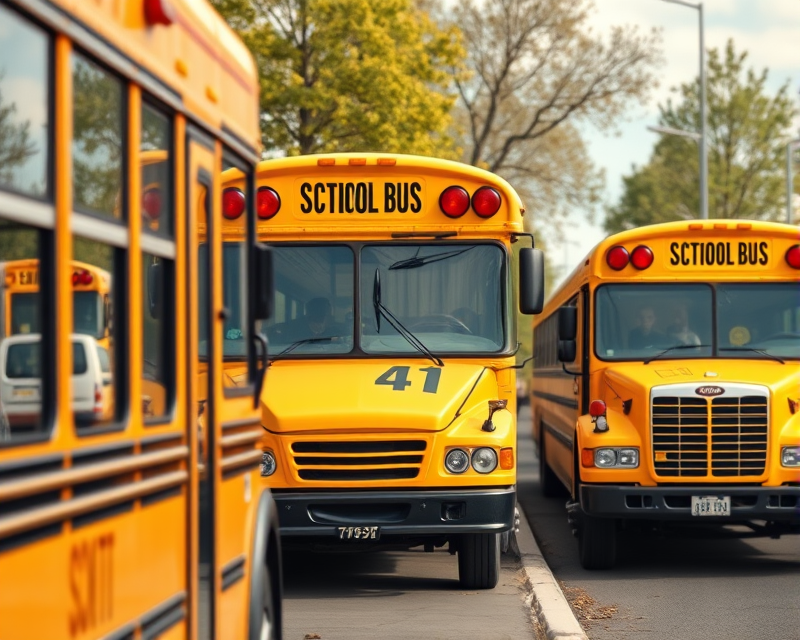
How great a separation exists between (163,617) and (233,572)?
0.88 m

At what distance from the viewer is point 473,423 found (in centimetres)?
935

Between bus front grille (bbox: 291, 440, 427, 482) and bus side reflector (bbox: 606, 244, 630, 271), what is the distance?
312 cm

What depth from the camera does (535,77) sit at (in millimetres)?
38875

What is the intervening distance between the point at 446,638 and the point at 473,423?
181 centimetres

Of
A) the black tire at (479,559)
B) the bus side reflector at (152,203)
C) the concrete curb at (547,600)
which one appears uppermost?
the bus side reflector at (152,203)

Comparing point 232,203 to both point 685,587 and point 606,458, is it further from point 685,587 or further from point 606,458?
point 606,458

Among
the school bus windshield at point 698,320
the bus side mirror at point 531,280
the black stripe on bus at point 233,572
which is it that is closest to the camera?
the black stripe on bus at point 233,572

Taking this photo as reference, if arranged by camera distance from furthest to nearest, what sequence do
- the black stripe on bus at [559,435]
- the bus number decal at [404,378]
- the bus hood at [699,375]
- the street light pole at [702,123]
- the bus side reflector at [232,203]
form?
the street light pole at [702,123], the black stripe on bus at [559,435], the bus hood at [699,375], the bus number decal at [404,378], the bus side reflector at [232,203]

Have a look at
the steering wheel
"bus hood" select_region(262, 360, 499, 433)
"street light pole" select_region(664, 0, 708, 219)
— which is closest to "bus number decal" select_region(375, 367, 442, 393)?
"bus hood" select_region(262, 360, 499, 433)

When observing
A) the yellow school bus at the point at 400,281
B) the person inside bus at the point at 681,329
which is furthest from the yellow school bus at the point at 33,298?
the person inside bus at the point at 681,329

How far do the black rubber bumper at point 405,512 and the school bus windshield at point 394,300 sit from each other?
1.13m

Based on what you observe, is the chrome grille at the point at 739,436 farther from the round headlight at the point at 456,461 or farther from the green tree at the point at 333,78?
the green tree at the point at 333,78

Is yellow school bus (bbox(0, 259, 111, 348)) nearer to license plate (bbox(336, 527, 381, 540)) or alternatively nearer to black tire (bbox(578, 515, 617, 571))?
license plate (bbox(336, 527, 381, 540))

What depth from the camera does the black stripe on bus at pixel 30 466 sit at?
3000 mm
